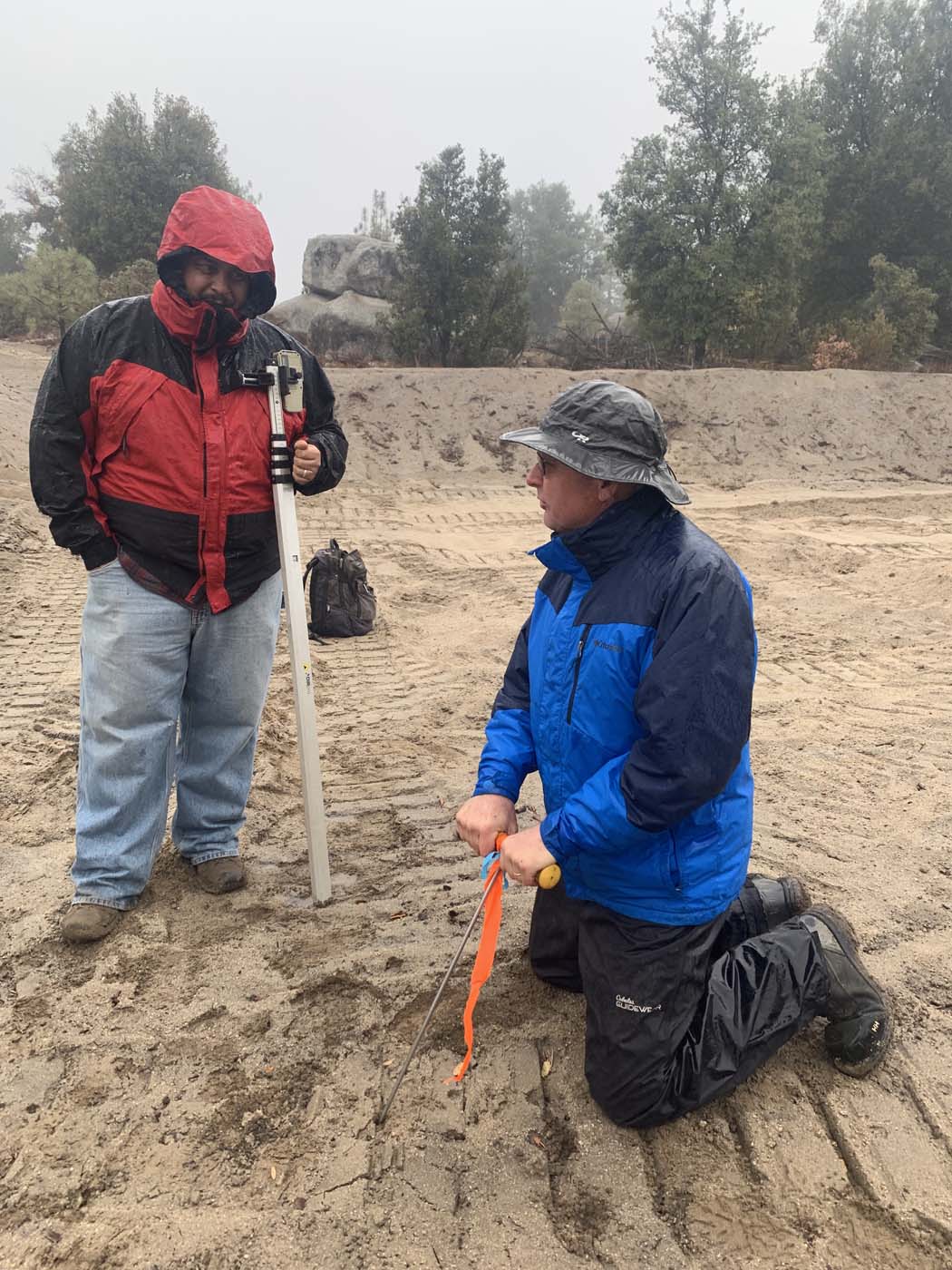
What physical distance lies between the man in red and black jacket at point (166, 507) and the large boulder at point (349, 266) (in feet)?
69.3

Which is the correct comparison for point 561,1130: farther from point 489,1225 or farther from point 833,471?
point 833,471

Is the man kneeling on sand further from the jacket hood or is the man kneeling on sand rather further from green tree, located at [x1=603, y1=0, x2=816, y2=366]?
green tree, located at [x1=603, y1=0, x2=816, y2=366]

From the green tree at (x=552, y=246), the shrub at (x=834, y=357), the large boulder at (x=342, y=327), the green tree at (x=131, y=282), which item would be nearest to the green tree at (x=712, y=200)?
the shrub at (x=834, y=357)

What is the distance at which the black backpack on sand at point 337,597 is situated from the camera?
6.08m

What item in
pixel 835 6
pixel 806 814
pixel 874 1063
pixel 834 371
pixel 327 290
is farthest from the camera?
pixel 327 290

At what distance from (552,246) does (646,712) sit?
39.8 m

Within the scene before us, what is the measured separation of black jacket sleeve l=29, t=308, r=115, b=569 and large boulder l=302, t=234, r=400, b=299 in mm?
21196

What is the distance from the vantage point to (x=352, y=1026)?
2346 mm

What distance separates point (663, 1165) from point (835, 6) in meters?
27.4

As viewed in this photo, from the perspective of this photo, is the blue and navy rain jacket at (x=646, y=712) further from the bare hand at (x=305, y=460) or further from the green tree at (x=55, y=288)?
the green tree at (x=55, y=288)

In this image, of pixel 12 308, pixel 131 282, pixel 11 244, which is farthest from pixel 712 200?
pixel 11 244

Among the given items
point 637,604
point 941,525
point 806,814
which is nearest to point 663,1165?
point 637,604

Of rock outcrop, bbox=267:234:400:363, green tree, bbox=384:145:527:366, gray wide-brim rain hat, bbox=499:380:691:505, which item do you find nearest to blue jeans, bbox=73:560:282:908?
gray wide-brim rain hat, bbox=499:380:691:505

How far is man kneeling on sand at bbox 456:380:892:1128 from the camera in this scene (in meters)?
1.85
